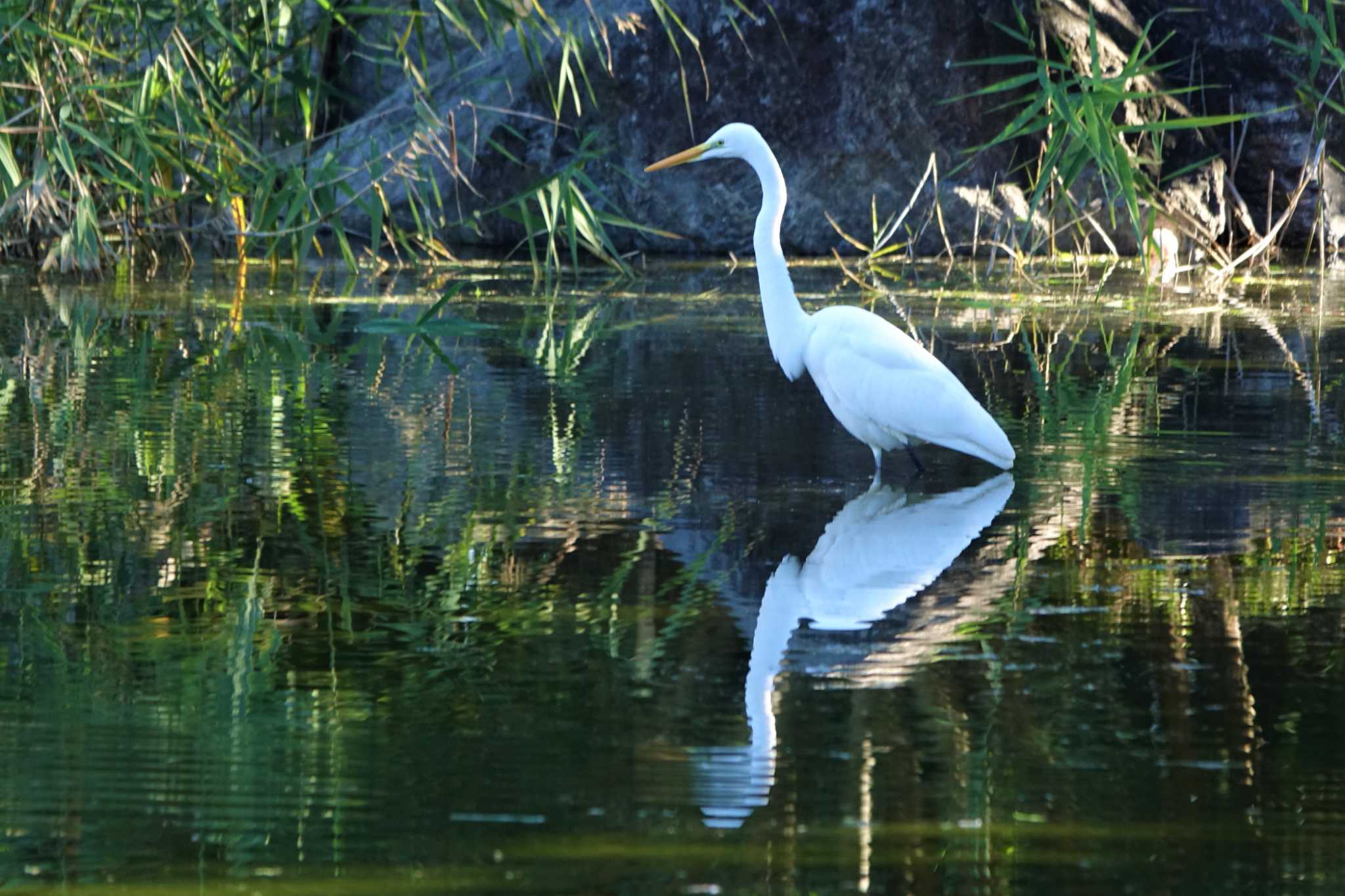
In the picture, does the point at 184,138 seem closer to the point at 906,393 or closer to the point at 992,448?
the point at 906,393

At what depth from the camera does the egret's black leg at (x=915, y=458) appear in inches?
187

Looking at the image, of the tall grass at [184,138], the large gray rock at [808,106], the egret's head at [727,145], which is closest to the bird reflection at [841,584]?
the egret's head at [727,145]

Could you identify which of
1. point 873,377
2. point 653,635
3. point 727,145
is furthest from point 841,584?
point 727,145

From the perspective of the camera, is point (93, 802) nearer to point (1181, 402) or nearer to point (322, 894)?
point (322, 894)

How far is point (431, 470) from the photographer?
14.9 feet

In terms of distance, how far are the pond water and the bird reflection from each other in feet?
0.04

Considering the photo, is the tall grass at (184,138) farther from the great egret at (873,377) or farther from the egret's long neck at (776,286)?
the great egret at (873,377)

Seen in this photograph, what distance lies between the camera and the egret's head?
5.54 meters

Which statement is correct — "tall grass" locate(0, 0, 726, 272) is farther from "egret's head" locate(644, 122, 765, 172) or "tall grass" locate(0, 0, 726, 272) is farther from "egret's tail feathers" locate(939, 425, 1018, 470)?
"egret's tail feathers" locate(939, 425, 1018, 470)

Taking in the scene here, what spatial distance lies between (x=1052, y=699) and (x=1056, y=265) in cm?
802

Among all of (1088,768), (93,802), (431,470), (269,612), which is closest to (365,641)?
(269,612)

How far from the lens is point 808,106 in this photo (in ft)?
37.1

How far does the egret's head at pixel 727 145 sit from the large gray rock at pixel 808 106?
5423mm

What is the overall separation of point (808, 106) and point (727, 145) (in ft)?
19.2
